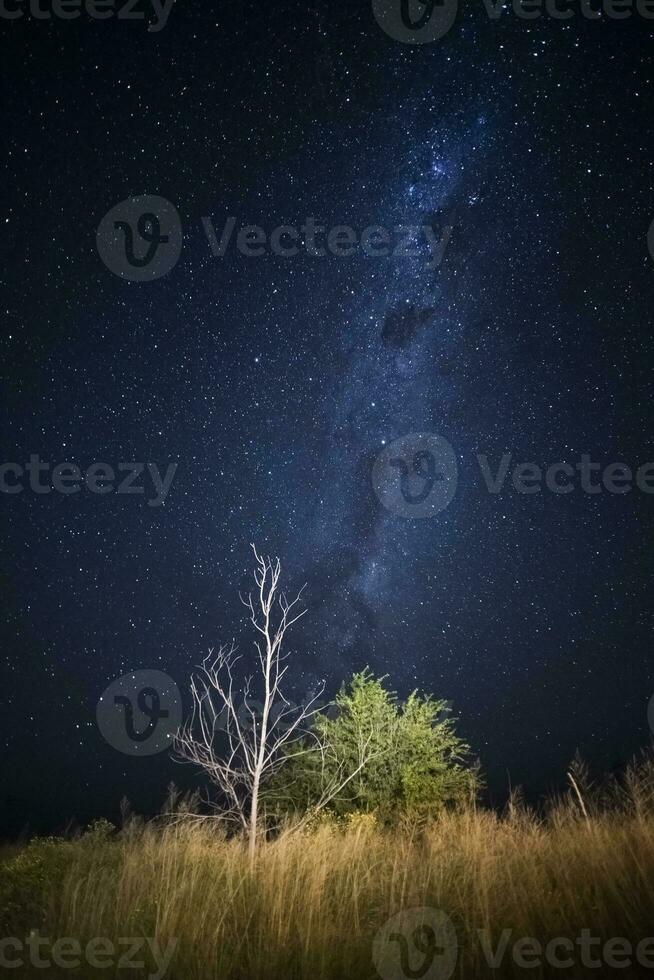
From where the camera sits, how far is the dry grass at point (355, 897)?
383cm

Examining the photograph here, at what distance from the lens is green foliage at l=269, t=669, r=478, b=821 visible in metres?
17.8

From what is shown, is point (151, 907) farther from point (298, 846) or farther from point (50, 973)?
point (298, 846)

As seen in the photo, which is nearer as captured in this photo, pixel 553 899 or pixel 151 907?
pixel 553 899

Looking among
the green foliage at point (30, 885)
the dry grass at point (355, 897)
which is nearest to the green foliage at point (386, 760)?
the green foliage at point (30, 885)

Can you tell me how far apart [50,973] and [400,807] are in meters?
15.3

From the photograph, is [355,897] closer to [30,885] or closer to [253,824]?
[253,824]

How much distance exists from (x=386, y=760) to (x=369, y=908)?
600 inches

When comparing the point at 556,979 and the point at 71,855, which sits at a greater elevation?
the point at 556,979

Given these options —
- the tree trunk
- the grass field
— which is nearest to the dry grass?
the grass field

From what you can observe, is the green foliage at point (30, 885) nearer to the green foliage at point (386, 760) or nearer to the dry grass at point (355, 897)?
the dry grass at point (355, 897)

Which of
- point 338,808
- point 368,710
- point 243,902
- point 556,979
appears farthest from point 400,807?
point 556,979

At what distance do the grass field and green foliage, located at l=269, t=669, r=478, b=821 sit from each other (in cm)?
1185

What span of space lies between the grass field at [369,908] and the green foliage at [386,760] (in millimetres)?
11847

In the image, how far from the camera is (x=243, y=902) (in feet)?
→ 16.3
